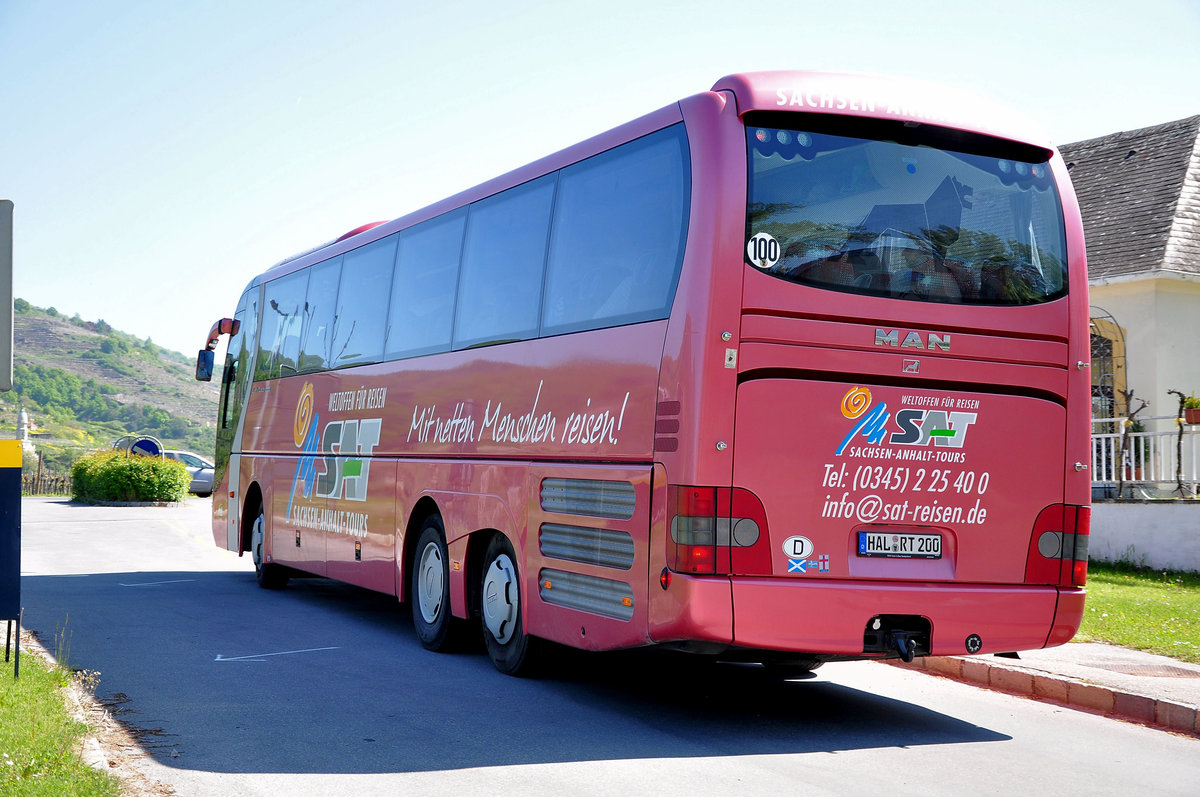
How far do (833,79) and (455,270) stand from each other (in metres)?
4.11

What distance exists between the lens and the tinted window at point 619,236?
294 inches

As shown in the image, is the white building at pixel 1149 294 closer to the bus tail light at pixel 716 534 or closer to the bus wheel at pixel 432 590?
the bus wheel at pixel 432 590

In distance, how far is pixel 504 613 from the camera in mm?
9312

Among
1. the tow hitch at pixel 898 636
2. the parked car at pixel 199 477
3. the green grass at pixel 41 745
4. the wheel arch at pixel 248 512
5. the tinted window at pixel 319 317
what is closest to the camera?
the green grass at pixel 41 745

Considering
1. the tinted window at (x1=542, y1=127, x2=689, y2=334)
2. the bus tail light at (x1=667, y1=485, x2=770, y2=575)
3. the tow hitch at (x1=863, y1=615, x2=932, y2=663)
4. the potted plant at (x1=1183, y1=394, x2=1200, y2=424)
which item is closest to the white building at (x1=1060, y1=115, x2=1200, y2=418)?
the potted plant at (x1=1183, y1=394, x2=1200, y2=424)

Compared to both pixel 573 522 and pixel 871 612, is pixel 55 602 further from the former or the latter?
pixel 871 612

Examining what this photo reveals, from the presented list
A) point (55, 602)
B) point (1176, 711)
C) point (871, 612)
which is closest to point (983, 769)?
point (871, 612)

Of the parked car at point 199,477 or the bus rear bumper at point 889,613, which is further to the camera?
the parked car at point 199,477

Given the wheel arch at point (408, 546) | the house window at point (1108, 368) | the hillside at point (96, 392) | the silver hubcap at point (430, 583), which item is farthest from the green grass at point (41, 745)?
the hillside at point (96, 392)

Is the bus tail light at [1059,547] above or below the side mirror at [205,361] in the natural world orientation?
below

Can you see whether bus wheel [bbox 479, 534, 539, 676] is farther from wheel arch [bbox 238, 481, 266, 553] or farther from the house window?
the house window

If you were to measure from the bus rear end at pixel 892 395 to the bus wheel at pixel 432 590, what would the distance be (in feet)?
12.2

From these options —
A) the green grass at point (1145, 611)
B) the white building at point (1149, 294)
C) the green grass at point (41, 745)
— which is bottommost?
the green grass at point (41, 745)

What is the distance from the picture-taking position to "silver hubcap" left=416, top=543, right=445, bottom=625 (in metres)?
10.5
